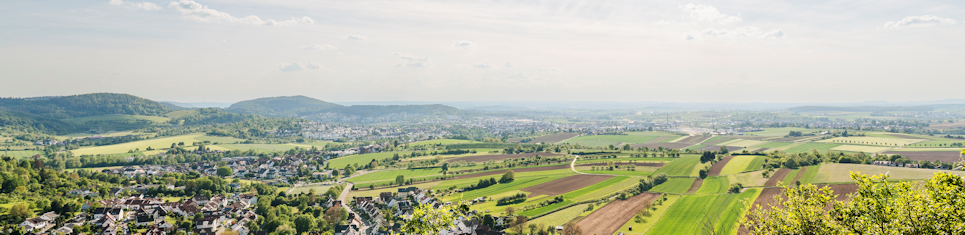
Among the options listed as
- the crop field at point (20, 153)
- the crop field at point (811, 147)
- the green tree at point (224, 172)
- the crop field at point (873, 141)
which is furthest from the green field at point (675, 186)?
the crop field at point (20, 153)

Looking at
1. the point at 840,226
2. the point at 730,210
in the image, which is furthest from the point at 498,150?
the point at 840,226

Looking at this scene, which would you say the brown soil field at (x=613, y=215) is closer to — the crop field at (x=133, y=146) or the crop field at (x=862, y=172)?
the crop field at (x=862, y=172)

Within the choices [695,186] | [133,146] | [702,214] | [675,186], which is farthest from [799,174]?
[133,146]

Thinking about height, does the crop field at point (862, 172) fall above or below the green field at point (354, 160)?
above

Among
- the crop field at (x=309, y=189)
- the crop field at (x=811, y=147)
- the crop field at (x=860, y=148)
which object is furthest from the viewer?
the crop field at (x=811, y=147)

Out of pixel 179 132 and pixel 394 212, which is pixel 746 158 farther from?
pixel 179 132

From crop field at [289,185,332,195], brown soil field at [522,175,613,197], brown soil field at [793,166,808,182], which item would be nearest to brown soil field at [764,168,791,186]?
brown soil field at [793,166,808,182]

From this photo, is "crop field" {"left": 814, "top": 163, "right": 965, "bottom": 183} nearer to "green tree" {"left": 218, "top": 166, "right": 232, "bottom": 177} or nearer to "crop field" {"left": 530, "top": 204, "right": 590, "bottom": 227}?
"crop field" {"left": 530, "top": 204, "right": 590, "bottom": 227}
